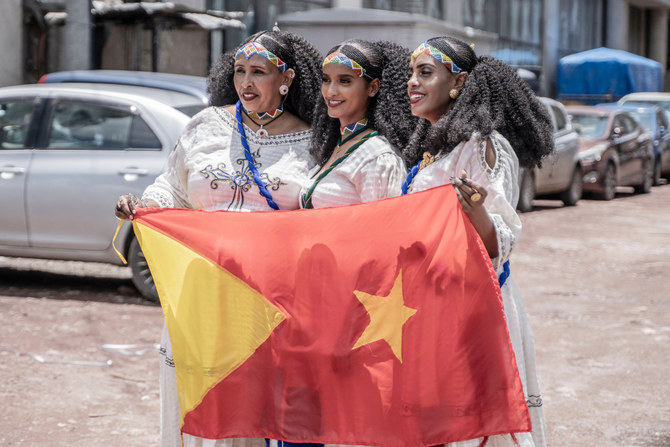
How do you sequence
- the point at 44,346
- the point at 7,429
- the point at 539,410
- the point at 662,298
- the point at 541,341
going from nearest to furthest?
the point at 539,410 → the point at 7,429 → the point at 44,346 → the point at 541,341 → the point at 662,298

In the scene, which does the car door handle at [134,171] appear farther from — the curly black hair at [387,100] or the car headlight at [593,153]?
the car headlight at [593,153]

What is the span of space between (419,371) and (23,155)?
6082 mm

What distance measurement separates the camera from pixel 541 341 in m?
7.55

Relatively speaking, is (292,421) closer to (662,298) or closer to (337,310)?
(337,310)

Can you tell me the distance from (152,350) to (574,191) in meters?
11.0

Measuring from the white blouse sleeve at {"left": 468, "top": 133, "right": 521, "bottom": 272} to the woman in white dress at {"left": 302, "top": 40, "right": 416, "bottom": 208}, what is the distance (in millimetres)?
313

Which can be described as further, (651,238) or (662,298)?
(651,238)

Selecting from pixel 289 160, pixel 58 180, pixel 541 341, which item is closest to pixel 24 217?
pixel 58 180

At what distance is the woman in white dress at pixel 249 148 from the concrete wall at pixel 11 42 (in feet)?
42.7

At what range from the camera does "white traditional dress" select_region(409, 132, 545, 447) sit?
11.0 feet

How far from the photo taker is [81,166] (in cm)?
837

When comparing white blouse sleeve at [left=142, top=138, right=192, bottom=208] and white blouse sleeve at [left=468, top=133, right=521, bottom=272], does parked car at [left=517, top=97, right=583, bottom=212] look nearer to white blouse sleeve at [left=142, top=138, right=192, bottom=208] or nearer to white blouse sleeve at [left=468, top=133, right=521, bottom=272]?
white blouse sleeve at [left=142, top=138, right=192, bottom=208]

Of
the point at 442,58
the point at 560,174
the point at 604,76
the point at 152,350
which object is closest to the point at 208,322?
the point at 442,58

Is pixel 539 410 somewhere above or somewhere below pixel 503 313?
below
